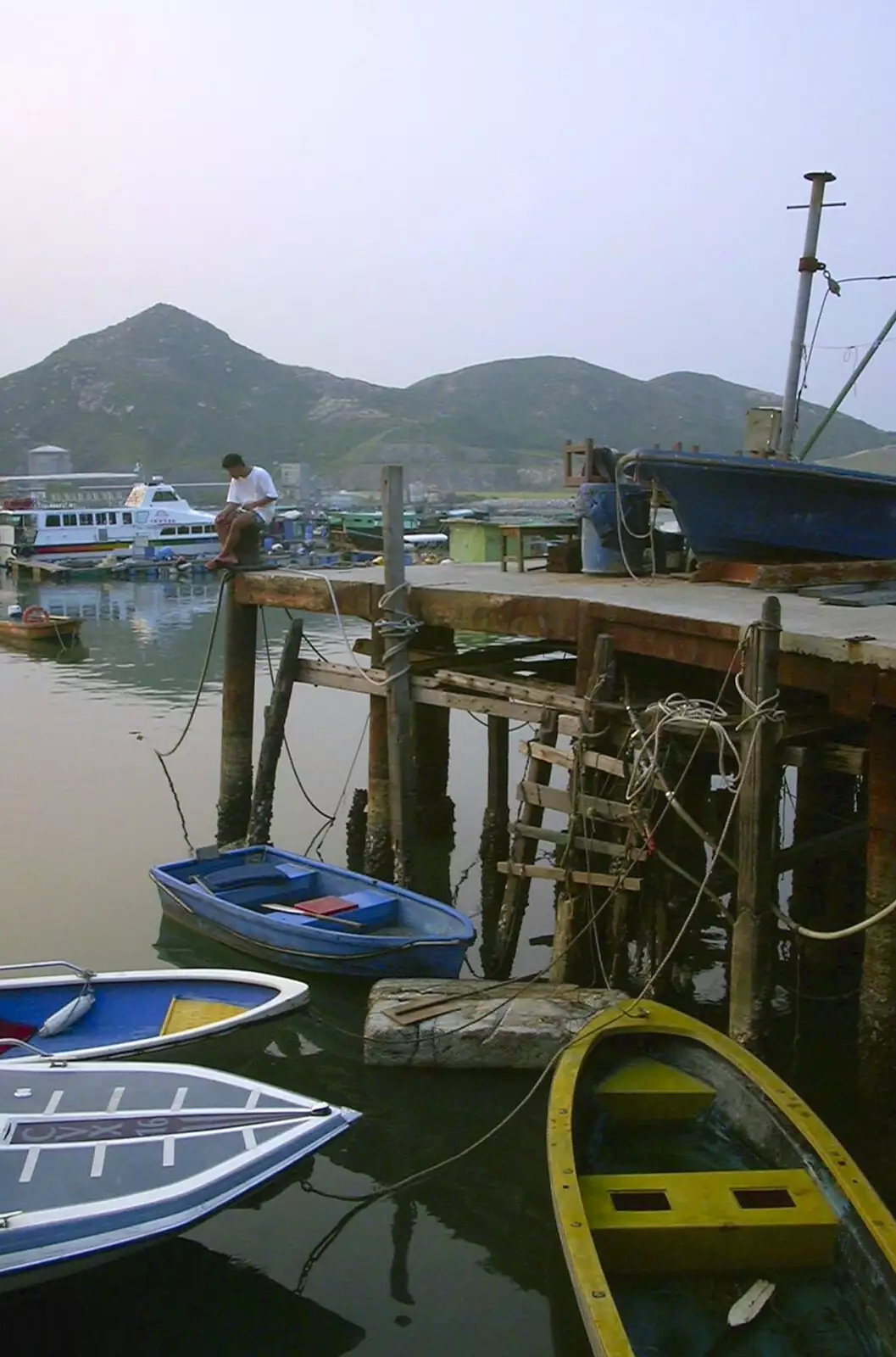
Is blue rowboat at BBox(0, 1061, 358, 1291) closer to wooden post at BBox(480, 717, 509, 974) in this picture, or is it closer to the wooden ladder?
the wooden ladder

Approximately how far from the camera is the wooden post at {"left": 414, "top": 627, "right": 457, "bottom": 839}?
14633mm

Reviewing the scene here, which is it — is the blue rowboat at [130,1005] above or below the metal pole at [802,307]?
below

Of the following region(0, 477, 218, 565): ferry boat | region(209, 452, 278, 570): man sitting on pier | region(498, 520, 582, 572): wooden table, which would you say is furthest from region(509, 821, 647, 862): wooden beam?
region(0, 477, 218, 565): ferry boat

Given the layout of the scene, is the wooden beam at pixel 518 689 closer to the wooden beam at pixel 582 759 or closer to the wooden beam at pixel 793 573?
the wooden beam at pixel 582 759

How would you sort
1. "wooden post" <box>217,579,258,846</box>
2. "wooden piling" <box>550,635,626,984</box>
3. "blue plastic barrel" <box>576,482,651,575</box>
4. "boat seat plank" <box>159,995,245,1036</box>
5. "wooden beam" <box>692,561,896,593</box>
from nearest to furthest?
1. "boat seat plank" <box>159,995,245,1036</box>
2. "wooden piling" <box>550,635,626,984</box>
3. "wooden beam" <box>692,561,896,593</box>
4. "blue plastic barrel" <box>576,482,651,575</box>
5. "wooden post" <box>217,579,258,846</box>

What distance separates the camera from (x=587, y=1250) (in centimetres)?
514

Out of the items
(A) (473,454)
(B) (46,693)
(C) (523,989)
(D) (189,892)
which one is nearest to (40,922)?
(D) (189,892)

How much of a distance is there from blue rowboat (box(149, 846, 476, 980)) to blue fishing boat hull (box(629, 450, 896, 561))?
4.88 metres

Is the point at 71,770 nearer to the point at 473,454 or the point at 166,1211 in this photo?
the point at 166,1211

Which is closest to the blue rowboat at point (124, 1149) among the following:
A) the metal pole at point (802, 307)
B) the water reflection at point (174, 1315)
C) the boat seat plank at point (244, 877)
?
the water reflection at point (174, 1315)

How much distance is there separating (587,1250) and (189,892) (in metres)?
6.42

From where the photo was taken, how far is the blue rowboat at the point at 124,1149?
5699 millimetres

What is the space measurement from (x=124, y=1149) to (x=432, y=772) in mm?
8799

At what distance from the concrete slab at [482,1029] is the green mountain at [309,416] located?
11262cm
